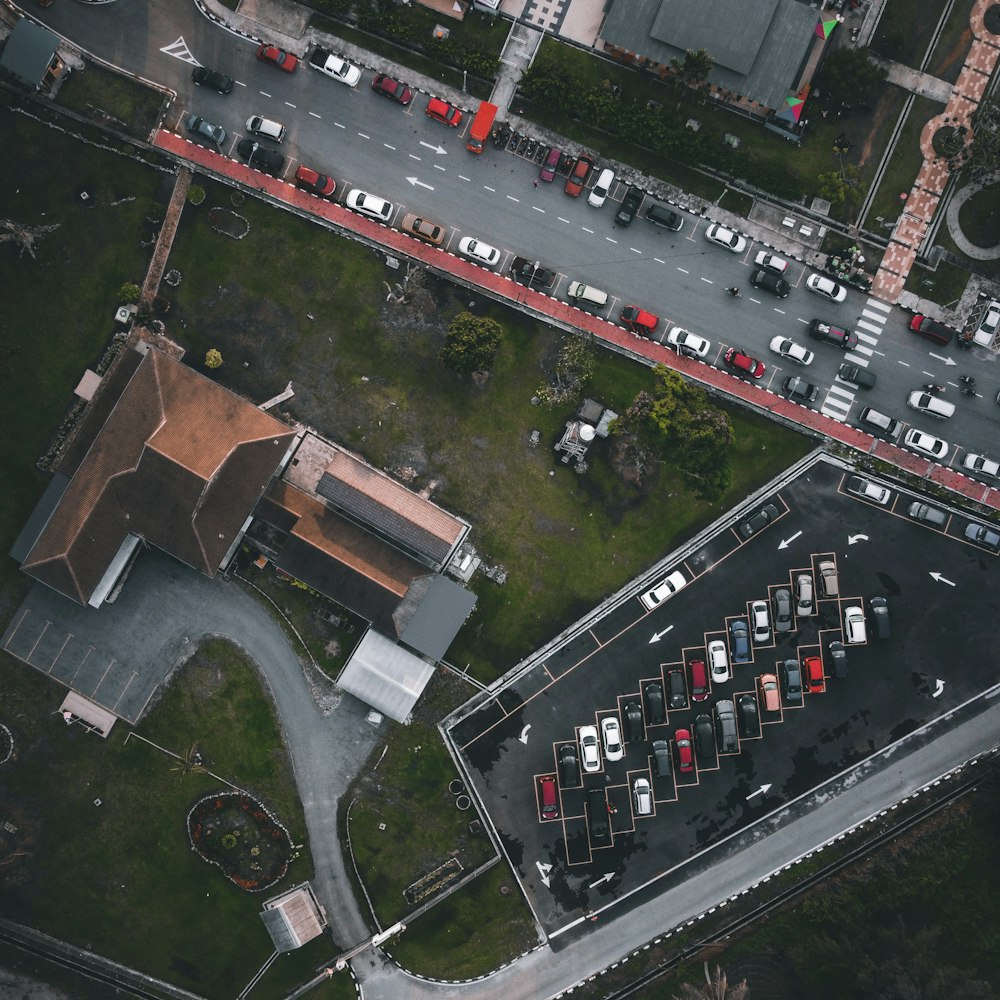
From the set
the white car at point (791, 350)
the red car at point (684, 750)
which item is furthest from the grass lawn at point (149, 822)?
the white car at point (791, 350)

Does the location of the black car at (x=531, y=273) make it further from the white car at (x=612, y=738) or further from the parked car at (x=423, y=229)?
the white car at (x=612, y=738)

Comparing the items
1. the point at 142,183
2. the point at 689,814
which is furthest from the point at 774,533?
the point at 142,183

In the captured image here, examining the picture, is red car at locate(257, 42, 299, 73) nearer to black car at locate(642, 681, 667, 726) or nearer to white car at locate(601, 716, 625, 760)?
black car at locate(642, 681, 667, 726)

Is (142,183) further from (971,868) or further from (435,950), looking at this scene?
(971,868)

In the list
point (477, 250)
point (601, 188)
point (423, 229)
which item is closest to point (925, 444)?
point (601, 188)

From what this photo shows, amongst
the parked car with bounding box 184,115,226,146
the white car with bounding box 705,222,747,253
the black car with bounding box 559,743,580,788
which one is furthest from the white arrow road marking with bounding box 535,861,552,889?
the parked car with bounding box 184,115,226,146

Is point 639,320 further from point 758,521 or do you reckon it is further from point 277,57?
point 277,57
